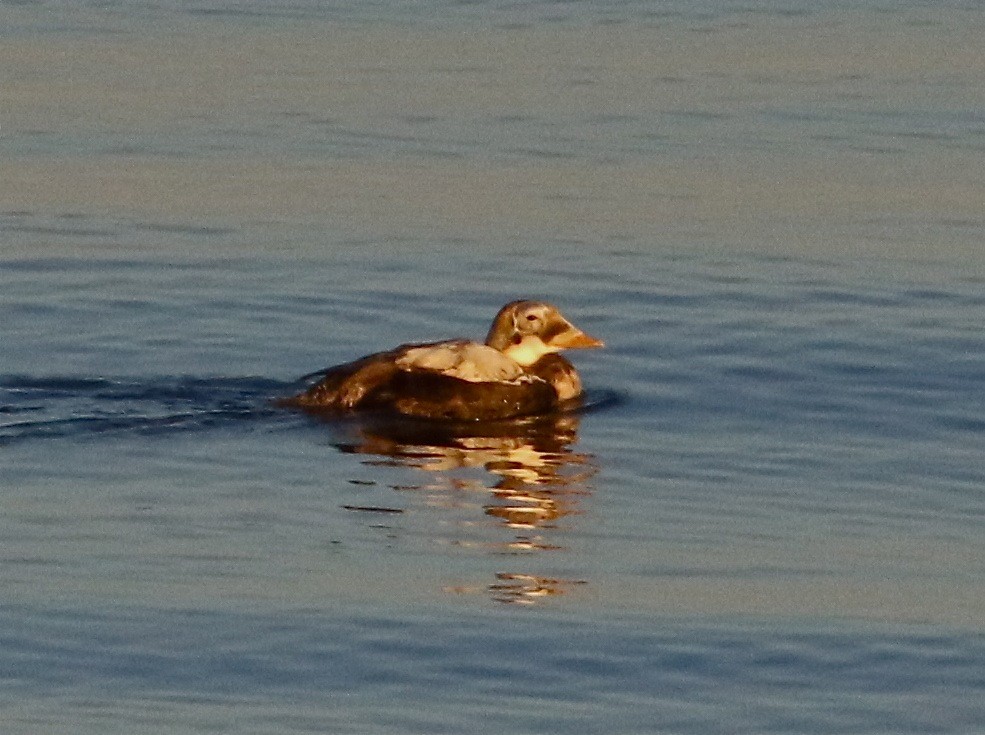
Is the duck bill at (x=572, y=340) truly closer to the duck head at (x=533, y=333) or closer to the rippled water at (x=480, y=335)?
the duck head at (x=533, y=333)

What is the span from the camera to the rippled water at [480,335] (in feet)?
34.6

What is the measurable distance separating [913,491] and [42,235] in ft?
30.7

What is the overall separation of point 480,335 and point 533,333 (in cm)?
136

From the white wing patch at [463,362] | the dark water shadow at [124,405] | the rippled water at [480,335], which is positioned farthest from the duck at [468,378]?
the dark water shadow at [124,405]

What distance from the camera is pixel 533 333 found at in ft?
55.3

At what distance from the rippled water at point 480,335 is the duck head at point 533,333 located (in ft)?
1.13

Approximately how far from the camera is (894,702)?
10109mm

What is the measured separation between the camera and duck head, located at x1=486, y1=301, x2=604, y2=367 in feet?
55.0

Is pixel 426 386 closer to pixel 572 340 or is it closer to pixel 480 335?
pixel 572 340

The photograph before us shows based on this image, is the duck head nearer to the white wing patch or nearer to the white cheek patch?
the white cheek patch

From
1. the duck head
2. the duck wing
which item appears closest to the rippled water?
the duck wing

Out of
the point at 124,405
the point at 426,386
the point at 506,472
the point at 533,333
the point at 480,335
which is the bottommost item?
the point at 506,472

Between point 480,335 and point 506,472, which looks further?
point 480,335

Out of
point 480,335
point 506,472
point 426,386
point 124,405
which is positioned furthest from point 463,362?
point 480,335
